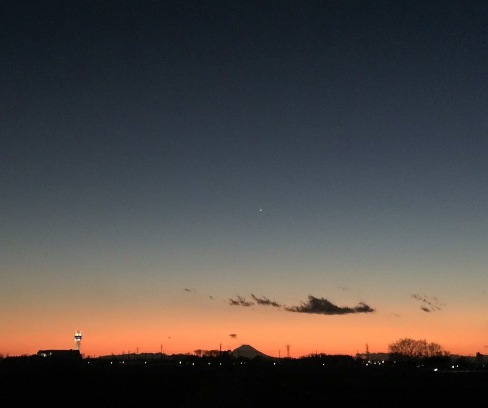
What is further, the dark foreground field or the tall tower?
the tall tower

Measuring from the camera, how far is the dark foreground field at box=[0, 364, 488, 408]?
62.8 metres

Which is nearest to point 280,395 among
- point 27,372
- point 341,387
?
point 341,387

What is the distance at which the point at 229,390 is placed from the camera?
7044 centimetres

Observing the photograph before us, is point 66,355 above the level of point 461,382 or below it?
above

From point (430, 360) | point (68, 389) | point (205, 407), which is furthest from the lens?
point (430, 360)

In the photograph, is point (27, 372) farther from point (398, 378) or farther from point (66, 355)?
point (66, 355)

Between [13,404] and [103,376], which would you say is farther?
[103,376]

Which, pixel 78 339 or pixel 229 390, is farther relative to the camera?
pixel 78 339

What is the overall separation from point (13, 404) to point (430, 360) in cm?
13612

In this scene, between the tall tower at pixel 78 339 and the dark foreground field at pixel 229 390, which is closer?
the dark foreground field at pixel 229 390

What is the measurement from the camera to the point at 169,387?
3022 inches

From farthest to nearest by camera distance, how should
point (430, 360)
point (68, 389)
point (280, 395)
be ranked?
point (430, 360) < point (68, 389) < point (280, 395)

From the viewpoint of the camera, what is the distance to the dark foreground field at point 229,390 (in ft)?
206

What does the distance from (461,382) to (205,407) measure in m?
44.3
